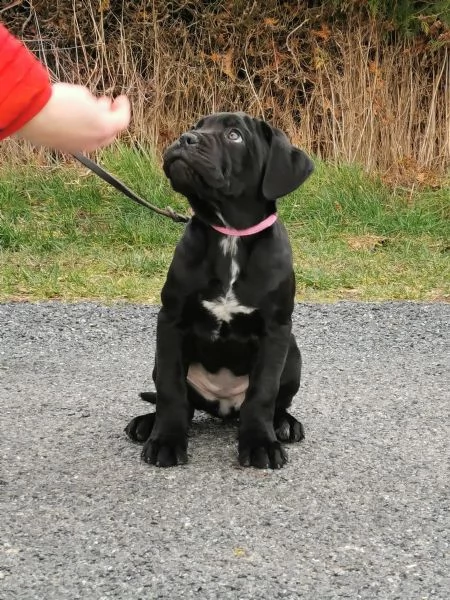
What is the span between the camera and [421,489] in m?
3.35

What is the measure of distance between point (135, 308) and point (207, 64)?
13.0 feet

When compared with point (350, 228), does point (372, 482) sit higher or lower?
higher

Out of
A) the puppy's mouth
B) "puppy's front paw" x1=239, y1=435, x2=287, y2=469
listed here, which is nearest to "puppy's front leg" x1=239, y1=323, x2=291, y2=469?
"puppy's front paw" x1=239, y1=435, x2=287, y2=469

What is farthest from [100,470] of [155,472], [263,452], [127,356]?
[127,356]

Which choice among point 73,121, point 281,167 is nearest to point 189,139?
point 281,167

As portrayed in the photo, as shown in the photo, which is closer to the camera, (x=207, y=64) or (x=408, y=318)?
(x=408, y=318)

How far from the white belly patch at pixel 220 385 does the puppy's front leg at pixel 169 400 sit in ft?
0.51

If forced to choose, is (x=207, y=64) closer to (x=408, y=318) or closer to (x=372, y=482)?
(x=408, y=318)

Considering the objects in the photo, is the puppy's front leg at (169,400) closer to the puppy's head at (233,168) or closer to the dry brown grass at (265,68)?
the puppy's head at (233,168)

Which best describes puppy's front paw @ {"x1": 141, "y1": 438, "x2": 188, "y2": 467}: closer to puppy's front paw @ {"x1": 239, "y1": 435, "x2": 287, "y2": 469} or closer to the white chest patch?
puppy's front paw @ {"x1": 239, "y1": 435, "x2": 287, "y2": 469}

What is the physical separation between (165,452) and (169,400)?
7.3 inches

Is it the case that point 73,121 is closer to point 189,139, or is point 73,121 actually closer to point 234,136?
point 189,139

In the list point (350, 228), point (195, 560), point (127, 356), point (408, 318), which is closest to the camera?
point (195, 560)

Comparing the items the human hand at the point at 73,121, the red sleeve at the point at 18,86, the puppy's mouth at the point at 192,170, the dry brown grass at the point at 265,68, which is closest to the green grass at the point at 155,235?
the dry brown grass at the point at 265,68
